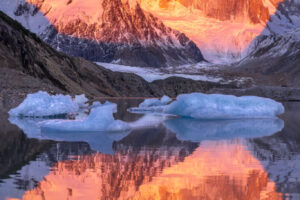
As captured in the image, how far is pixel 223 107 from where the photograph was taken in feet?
86.6

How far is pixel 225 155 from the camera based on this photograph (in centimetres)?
1148

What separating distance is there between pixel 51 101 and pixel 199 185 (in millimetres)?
22597

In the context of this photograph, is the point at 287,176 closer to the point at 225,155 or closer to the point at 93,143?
the point at 225,155

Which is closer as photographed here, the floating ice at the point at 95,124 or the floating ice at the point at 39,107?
the floating ice at the point at 95,124

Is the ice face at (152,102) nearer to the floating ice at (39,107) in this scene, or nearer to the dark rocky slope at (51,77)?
the dark rocky slope at (51,77)

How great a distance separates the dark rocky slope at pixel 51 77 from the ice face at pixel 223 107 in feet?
54.2

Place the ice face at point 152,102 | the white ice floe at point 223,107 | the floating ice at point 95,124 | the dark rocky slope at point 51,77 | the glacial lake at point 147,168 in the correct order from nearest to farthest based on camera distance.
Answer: the glacial lake at point 147,168 → the floating ice at point 95,124 → the white ice floe at point 223,107 → the ice face at point 152,102 → the dark rocky slope at point 51,77

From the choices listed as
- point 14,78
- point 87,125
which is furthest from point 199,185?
point 14,78

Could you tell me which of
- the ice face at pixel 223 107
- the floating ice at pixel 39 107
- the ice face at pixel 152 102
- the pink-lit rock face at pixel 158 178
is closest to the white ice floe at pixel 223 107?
the ice face at pixel 223 107

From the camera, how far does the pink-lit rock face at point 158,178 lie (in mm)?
7414

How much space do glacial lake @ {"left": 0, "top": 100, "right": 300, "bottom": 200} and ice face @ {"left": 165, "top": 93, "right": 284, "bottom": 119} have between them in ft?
34.9

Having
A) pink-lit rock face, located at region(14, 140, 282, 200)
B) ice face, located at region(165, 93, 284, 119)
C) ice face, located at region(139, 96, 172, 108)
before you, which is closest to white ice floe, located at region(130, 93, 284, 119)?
ice face, located at region(165, 93, 284, 119)

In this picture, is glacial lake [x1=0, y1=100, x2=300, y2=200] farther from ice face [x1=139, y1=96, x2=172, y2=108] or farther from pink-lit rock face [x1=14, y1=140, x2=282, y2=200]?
ice face [x1=139, y1=96, x2=172, y2=108]

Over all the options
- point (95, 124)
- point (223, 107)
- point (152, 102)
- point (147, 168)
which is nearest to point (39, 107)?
point (223, 107)
